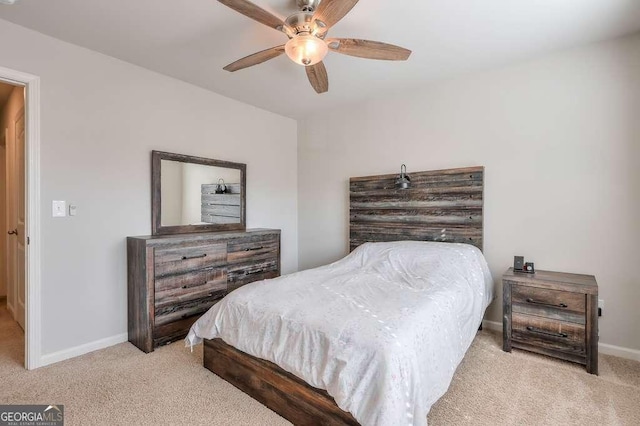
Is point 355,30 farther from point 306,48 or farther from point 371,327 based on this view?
point 371,327

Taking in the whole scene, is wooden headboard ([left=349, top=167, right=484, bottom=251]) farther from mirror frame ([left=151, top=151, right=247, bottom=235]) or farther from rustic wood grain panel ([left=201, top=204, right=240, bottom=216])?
mirror frame ([left=151, top=151, right=247, bottom=235])

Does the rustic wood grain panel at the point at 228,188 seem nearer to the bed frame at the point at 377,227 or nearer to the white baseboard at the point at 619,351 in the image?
the bed frame at the point at 377,227

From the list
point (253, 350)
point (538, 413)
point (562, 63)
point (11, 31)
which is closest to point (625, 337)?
point (538, 413)

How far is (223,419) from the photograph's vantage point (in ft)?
5.64

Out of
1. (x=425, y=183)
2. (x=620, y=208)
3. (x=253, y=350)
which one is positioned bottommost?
(x=253, y=350)

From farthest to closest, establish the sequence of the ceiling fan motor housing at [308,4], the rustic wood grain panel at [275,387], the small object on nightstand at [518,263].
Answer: the small object on nightstand at [518,263] < the ceiling fan motor housing at [308,4] < the rustic wood grain panel at [275,387]

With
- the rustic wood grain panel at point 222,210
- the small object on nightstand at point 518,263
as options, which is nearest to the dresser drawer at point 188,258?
the rustic wood grain panel at point 222,210

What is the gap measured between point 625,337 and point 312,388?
254 centimetres

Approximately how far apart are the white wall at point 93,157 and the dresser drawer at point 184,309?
447 mm

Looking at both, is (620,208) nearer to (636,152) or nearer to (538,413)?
(636,152)

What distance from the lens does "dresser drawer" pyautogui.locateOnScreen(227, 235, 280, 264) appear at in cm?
314

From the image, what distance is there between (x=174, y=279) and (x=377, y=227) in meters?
2.16

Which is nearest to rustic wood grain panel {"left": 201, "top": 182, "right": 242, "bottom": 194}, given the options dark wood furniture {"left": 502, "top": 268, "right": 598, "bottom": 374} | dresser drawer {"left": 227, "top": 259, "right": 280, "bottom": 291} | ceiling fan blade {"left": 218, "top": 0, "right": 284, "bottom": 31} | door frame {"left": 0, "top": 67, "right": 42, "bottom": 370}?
dresser drawer {"left": 227, "top": 259, "right": 280, "bottom": 291}

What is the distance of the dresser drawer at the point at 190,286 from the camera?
2607 millimetres
